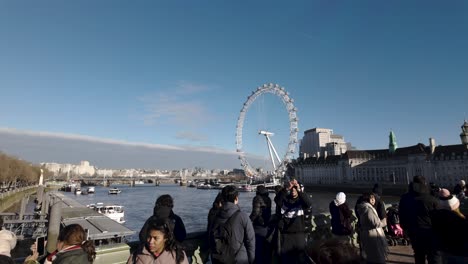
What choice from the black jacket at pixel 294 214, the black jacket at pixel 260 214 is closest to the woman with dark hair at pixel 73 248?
the black jacket at pixel 294 214

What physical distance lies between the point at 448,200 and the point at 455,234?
1298 mm

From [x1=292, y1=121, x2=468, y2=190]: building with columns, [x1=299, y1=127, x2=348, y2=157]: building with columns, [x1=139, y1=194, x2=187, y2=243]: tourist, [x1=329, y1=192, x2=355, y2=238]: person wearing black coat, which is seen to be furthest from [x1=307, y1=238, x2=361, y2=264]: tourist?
[x1=299, y1=127, x2=348, y2=157]: building with columns

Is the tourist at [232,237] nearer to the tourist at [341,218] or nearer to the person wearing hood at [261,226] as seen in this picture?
the person wearing hood at [261,226]

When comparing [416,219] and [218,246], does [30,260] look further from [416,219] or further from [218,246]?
[416,219]

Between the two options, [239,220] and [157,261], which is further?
[239,220]

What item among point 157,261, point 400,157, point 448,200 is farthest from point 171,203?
point 400,157

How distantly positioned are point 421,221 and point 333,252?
15.3 feet

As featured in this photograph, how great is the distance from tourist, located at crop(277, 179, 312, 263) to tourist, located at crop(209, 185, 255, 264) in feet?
3.58

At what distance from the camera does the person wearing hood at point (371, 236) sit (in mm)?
6598

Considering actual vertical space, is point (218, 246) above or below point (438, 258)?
above

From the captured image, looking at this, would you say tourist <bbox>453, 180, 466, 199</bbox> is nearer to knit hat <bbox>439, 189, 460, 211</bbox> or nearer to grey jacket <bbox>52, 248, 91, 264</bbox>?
knit hat <bbox>439, 189, 460, 211</bbox>

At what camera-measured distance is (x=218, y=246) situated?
4.77 meters

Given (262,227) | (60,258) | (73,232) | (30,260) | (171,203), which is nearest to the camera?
(60,258)

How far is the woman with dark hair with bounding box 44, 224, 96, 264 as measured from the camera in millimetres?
3146
